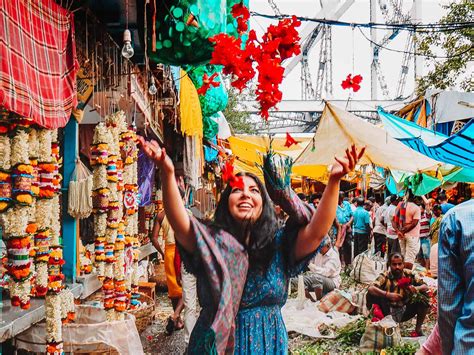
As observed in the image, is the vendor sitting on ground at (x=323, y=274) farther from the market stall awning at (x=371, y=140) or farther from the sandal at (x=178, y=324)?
the sandal at (x=178, y=324)

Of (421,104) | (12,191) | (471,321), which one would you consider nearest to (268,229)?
(471,321)

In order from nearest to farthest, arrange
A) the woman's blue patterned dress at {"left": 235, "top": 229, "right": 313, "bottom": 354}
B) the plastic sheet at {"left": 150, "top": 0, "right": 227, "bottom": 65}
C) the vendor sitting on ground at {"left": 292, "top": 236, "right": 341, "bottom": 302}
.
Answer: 1. the woman's blue patterned dress at {"left": 235, "top": 229, "right": 313, "bottom": 354}
2. the plastic sheet at {"left": 150, "top": 0, "right": 227, "bottom": 65}
3. the vendor sitting on ground at {"left": 292, "top": 236, "right": 341, "bottom": 302}

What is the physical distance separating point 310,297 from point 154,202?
492 cm

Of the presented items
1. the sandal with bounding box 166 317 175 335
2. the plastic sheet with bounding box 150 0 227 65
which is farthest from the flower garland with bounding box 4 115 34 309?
the sandal with bounding box 166 317 175 335

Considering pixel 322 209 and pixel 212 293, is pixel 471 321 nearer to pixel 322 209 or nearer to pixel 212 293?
pixel 322 209

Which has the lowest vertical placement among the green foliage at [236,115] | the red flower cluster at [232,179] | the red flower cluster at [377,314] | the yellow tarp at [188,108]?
the red flower cluster at [377,314]

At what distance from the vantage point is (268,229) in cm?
312

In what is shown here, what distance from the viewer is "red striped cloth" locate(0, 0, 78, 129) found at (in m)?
2.66

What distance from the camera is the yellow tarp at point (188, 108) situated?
288 inches

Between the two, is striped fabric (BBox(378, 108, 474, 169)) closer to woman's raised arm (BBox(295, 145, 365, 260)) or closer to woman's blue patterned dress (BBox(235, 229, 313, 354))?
woman's raised arm (BBox(295, 145, 365, 260))

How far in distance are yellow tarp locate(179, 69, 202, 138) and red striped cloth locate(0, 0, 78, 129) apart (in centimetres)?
355

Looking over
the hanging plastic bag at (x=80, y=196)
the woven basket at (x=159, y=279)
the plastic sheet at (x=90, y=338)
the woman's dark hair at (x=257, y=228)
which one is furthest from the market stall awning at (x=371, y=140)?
the woman's dark hair at (x=257, y=228)

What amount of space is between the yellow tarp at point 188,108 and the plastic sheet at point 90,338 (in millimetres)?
3222

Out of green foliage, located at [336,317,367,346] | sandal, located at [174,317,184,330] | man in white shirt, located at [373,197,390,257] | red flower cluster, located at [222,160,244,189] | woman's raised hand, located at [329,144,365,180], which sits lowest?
green foliage, located at [336,317,367,346]
